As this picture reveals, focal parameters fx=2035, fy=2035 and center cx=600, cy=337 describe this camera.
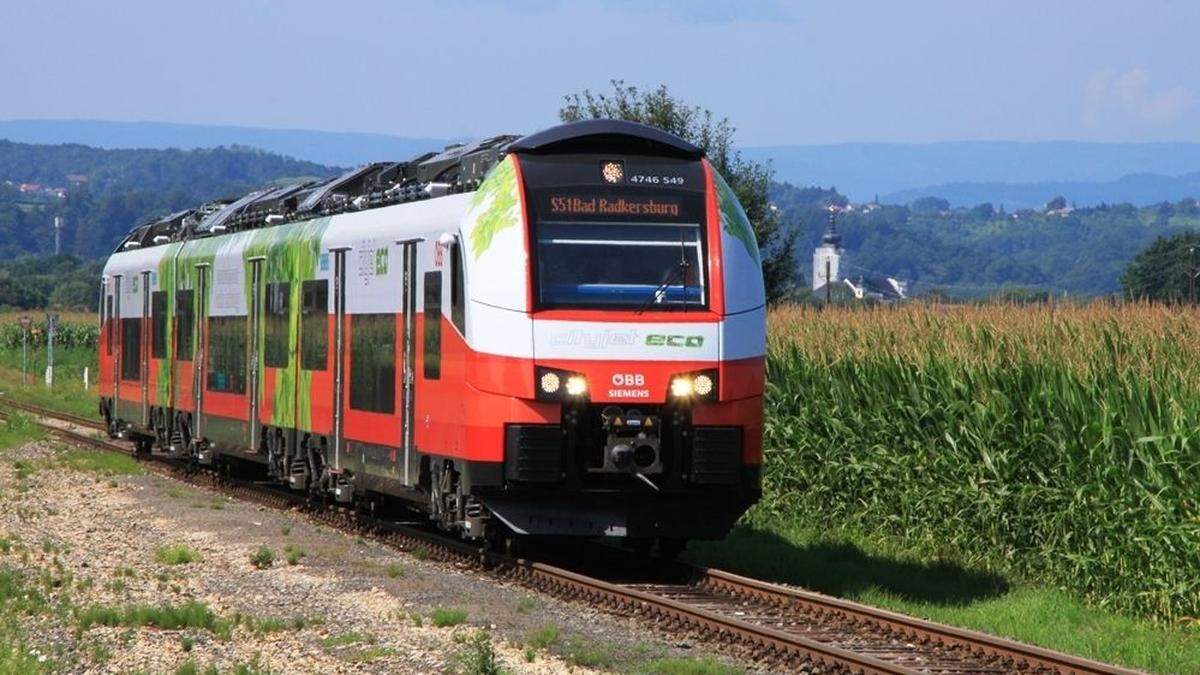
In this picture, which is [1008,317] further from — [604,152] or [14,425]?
[14,425]

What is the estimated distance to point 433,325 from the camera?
19.1 metres

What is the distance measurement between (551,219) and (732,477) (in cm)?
274

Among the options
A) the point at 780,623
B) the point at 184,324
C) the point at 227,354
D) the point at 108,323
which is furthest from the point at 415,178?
the point at 108,323

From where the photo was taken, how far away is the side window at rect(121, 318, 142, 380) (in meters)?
35.8

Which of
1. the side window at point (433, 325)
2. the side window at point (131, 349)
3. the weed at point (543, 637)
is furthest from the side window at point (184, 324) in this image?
the weed at point (543, 637)

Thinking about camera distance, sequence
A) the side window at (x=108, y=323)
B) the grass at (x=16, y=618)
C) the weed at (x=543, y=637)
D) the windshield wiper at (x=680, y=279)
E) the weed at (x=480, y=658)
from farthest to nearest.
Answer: the side window at (x=108, y=323) < the windshield wiper at (x=680, y=279) < the weed at (x=543, y=637) < the grass at (x=16, y=618) < the weed at (x=480, y=658)

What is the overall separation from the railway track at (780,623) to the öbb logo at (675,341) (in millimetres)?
2042

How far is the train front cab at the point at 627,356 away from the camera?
17297mm

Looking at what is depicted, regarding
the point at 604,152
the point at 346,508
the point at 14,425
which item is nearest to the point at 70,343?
the point at 14,425

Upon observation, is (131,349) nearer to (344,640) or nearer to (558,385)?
→ (558,385)

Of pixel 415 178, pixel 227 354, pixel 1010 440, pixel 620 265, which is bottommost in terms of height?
pixel 1010 440

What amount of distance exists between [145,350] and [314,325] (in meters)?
12.1

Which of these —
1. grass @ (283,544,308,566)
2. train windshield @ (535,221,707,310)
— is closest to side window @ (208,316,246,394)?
grass @ (283,544,308,566)

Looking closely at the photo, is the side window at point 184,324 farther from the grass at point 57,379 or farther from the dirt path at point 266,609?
the grass at point 57,379
